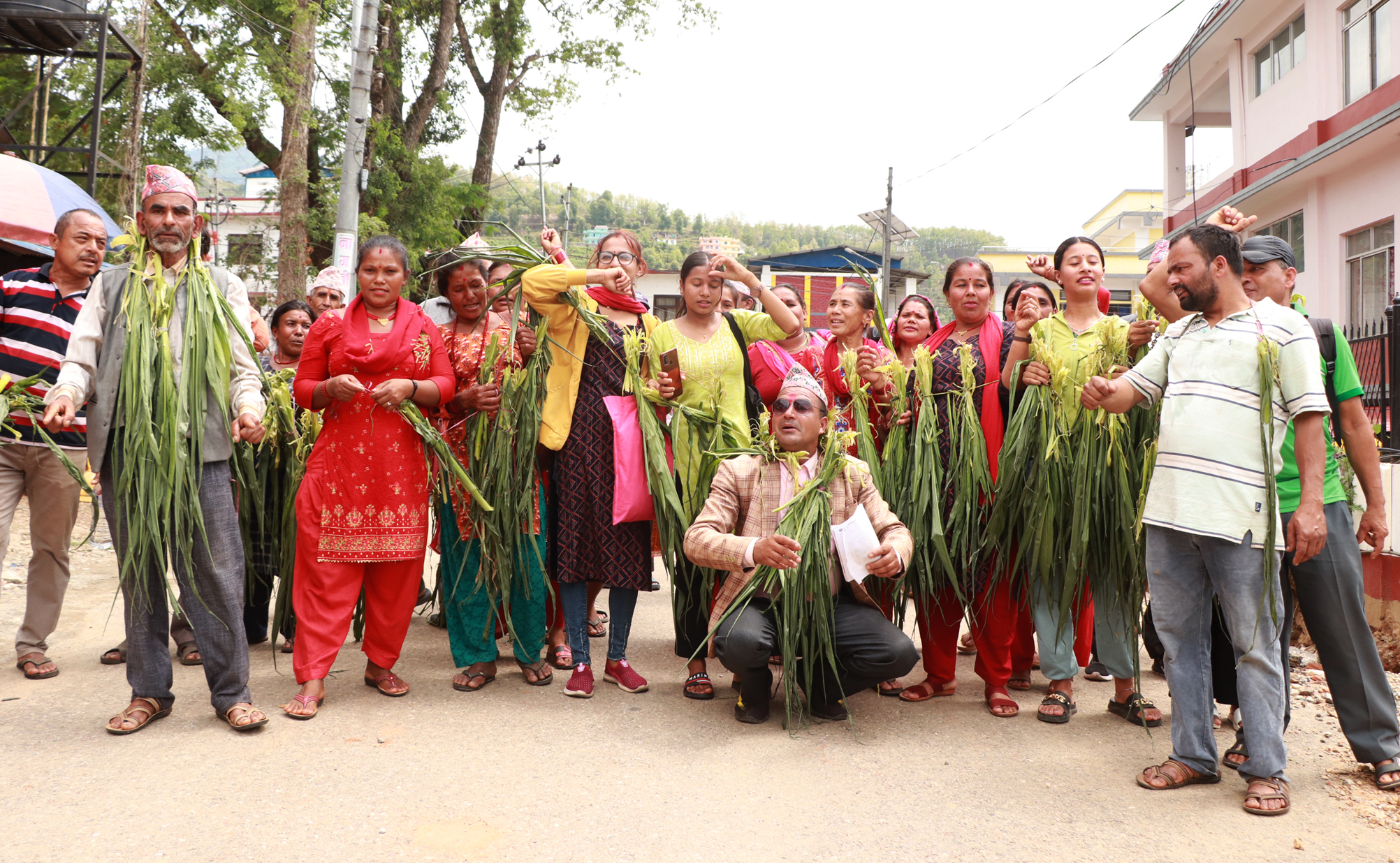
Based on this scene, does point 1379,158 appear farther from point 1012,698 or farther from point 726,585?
point 726,585

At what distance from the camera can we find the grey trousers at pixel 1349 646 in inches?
114

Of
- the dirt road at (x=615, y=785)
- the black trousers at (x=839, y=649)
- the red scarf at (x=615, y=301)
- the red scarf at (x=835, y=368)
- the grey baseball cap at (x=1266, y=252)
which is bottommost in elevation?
the dirt road at (x=615, y=785)

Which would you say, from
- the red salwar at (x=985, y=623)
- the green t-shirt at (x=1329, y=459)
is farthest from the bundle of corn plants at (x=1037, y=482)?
the green t-shirt at (x=1329, y=459)

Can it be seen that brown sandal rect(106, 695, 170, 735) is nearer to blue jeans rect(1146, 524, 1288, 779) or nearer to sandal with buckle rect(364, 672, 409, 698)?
sandal with buckle rect(364, 672, 409, 698)

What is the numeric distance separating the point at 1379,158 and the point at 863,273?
349 inches

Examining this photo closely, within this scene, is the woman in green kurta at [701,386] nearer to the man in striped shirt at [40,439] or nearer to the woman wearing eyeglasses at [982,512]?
the woman wearing eyeglasses at [982,512]

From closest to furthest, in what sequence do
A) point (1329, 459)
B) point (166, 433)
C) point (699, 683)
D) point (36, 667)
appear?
point (1329, 459), point (166, 433), point (699, 683), point (36, 667)

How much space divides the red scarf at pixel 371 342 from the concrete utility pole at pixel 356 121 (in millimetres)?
4978

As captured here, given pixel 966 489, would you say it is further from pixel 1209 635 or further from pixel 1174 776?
pixel 1174 776

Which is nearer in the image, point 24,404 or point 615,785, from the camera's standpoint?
point 615,785

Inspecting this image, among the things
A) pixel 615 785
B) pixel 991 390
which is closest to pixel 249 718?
pixel 615 785

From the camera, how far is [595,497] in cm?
378

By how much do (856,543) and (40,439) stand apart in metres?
3.27

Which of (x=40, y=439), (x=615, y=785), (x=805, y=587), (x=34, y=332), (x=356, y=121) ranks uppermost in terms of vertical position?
(x=356, y=121)
